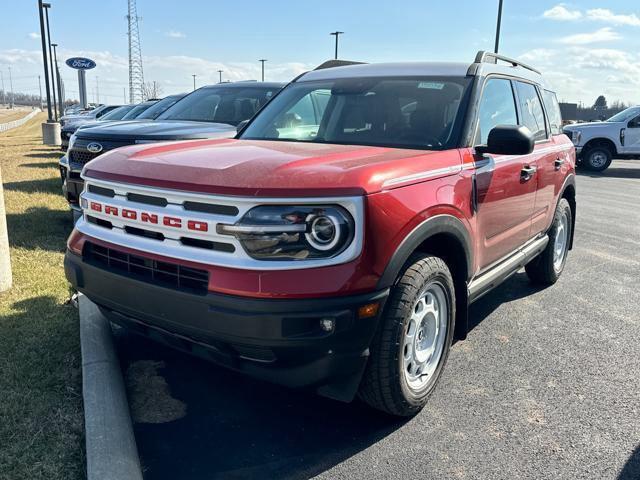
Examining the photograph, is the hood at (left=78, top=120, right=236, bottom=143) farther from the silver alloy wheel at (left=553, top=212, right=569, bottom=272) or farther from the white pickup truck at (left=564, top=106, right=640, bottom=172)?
the white pickup truck at (left=564, top=106, right=640, bottom=172)

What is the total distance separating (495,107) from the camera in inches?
160

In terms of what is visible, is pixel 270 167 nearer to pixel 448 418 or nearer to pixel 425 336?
pixel 425 336

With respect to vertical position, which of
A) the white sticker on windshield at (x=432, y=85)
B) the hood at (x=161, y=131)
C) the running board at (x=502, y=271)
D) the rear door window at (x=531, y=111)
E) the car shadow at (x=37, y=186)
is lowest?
the car shadow at (x=37, y=186)

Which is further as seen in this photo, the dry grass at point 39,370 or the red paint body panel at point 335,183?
the dry grass at point 39,370

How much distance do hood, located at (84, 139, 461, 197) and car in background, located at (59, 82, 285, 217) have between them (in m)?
2.66

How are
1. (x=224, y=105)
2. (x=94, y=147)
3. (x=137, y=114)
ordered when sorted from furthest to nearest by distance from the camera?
(x=137, y=114), (x=224, y=105), (x=94, y=147)

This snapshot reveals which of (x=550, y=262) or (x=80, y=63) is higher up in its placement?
(x=80, y=63)

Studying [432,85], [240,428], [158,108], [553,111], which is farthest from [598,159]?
[240,428]

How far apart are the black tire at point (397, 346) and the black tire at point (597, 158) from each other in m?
16.8

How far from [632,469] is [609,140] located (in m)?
16.9

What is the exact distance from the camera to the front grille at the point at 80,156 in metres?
6.25

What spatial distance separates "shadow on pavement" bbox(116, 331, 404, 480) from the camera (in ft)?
8.95

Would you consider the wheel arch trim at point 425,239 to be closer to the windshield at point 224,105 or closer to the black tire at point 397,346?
the black tire at point 397,346

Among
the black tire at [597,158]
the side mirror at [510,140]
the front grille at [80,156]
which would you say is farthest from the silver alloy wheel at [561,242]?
the black tire at [597,158]
